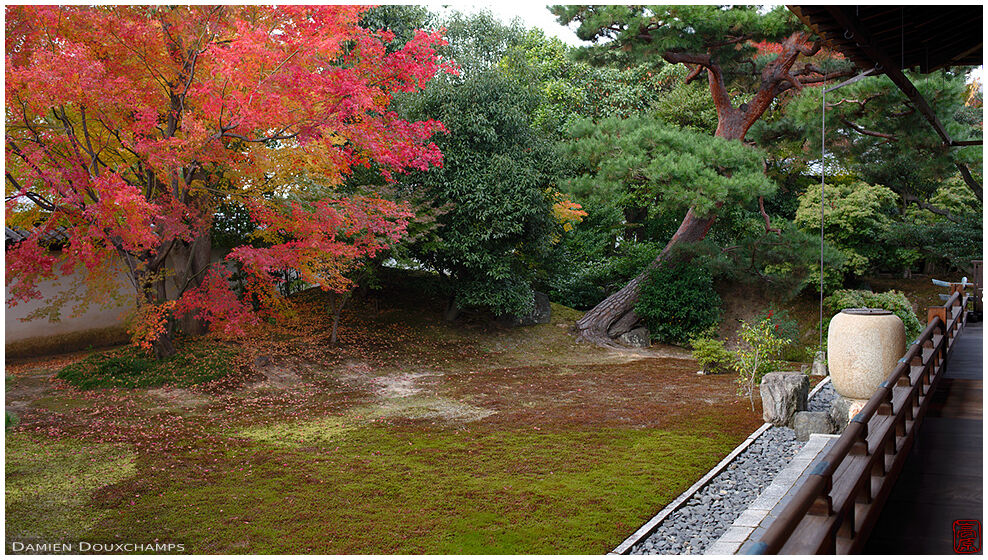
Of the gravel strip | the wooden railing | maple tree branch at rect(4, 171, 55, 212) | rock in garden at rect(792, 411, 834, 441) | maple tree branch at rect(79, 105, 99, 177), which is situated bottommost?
the gravel strip

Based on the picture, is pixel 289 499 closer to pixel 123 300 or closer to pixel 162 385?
pixel 162 385

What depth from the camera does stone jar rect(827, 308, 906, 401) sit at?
6.12 meters

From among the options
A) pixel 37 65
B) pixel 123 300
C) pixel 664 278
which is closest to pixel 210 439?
pixel 37 65

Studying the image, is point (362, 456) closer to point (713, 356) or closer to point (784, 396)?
point (784, 396)

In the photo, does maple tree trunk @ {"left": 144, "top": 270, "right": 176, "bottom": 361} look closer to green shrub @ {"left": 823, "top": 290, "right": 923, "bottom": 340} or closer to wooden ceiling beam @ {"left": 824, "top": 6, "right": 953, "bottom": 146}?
wooden ceiling beam @ {"left": 824, "top": 6, "right": 953, "bottom": 146}

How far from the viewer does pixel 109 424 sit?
649 cm

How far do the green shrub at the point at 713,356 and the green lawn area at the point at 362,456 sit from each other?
0.31 meters

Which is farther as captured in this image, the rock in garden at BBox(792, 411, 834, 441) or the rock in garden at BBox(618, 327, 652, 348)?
the rock in garden at BBox(618, 327, 652, 348)

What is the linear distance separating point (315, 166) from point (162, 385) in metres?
3.26

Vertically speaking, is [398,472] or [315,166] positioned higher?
[315,166]

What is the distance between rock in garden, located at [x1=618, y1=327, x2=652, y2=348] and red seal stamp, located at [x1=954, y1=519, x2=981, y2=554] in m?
9.43

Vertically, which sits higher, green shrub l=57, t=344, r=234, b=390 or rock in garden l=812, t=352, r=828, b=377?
green shrub l=57, t=344, r=234, b=390

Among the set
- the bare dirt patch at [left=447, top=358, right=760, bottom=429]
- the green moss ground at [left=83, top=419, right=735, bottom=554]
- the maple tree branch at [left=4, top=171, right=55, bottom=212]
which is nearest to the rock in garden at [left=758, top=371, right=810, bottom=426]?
the bare dirt patch at [left=447, top=358, right=760, bottom=429]

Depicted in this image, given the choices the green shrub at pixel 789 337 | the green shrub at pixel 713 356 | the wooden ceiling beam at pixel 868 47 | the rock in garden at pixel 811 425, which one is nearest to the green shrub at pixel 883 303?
the green shrub at pixel 789 337
